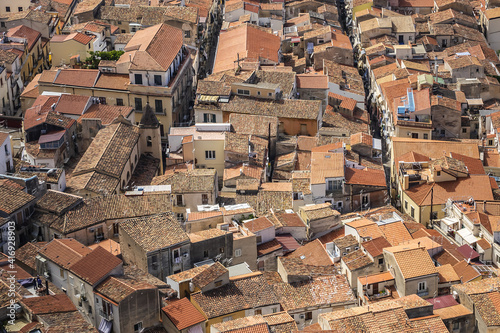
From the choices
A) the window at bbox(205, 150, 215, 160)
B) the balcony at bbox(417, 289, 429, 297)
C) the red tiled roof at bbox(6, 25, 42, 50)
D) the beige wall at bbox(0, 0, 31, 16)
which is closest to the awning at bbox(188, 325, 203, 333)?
the balcony at bbox(417, 289, 429, 297)

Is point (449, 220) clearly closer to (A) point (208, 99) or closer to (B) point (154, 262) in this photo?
(B) point (154, 262)

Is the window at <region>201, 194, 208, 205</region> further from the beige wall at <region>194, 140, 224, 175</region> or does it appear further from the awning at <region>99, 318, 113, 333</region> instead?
the awning at <region>99, 318, 113, 333</region>

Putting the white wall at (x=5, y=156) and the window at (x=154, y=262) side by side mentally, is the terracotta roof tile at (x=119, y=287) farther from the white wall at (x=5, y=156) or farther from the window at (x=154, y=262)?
the white wall at (x=5, y=156)

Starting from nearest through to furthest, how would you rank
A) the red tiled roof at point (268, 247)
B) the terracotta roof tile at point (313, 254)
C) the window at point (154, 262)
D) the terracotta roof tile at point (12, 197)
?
the window at point (154, 262)
the terracotta roof tile at point (12, 197)
the terracotta roof tile at point (313, 254)
the red tiled roof at point (268, 247)

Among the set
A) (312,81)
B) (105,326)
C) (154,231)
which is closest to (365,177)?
(312,81)

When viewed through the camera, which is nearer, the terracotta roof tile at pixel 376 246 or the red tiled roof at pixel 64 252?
the red tiled roof at pixel 64 252

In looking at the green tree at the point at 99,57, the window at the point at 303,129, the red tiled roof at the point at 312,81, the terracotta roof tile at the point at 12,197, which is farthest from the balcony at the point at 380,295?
→ the green tree at the point at 99,57

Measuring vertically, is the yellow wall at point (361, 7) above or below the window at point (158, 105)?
above
